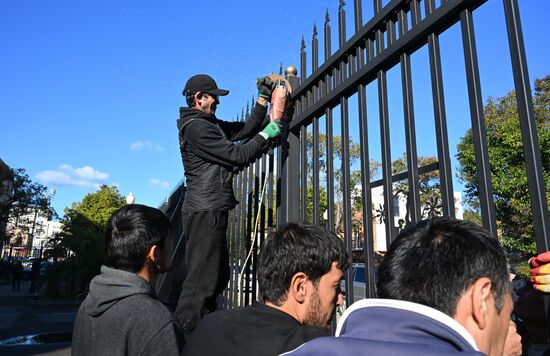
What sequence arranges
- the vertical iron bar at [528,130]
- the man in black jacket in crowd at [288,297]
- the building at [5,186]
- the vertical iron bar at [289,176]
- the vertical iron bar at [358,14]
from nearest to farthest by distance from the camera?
the vertical iron bar at [528,130], the man in black jacket in crowd at [288,297], the vertical iron bar at [358,14], the vertical iron bar at [289,176], the building at [5,186]

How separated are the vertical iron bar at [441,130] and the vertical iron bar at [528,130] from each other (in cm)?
32

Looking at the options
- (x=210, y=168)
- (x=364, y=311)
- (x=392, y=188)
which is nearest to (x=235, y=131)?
(x=210, y=168)

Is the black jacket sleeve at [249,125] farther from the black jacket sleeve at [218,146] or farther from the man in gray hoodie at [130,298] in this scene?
the man in gray hoodie at [130,298]

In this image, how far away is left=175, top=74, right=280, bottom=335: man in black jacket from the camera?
2.82 metres

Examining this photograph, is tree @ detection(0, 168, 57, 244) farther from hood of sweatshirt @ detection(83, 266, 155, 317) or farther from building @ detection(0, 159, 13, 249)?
hood of sweatshirt @ detection(83, 266, 155, 317)

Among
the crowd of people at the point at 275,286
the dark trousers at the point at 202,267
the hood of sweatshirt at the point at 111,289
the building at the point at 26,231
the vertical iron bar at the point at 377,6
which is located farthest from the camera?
the building at the point at 26,231

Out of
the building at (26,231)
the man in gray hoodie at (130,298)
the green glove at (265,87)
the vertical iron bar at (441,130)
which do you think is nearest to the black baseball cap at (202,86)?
the green glove at (265,87)

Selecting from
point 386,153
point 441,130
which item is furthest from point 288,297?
point 441,130

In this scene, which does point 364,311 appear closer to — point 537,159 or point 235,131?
point 537,159

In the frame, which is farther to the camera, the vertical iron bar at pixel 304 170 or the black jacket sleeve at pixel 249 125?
the black jacket sleeve at pixel 249 125

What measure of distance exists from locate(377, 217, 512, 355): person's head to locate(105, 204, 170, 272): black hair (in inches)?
53.0

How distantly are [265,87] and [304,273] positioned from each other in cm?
190

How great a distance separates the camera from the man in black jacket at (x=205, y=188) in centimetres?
282

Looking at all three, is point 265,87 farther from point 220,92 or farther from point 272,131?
point 272,131
